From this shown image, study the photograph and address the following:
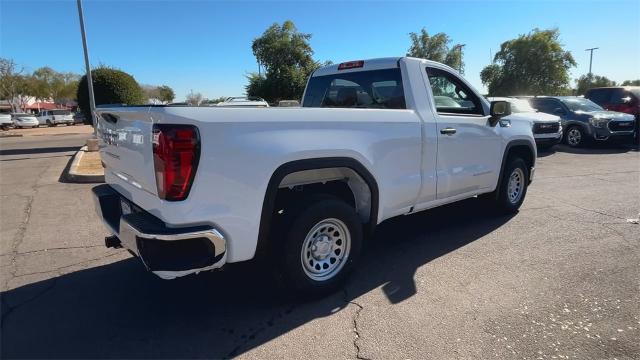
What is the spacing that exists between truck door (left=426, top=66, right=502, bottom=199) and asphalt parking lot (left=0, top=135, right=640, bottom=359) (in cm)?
68

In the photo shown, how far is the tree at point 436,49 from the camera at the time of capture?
120ft

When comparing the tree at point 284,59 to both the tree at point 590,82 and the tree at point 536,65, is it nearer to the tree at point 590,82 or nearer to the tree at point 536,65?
the tree at point 536,65

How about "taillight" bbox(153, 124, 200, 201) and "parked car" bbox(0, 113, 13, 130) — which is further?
"parked car" bbox(0, 113, 13, 130)

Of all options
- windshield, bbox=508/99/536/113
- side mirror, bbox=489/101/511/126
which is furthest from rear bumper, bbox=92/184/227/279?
windshield, bbox=508/99/536/113

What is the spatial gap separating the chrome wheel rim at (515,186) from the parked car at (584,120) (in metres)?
9.56

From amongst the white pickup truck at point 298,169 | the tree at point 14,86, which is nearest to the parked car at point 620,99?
the white pickup truck at point 298,169

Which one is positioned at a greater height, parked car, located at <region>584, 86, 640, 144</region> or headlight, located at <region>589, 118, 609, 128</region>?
parked car, located at <region>584, 86, 640, 144</region>

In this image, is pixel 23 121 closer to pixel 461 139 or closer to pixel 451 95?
pixel 451 95

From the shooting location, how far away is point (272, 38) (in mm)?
31312

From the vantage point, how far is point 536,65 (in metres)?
33.8

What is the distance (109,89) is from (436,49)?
97.5ft

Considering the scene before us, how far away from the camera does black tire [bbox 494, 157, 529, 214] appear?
17.3 ft

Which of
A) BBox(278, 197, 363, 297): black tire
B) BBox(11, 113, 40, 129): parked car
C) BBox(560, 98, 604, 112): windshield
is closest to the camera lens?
BBox(278, 197, 363, 297): black tire

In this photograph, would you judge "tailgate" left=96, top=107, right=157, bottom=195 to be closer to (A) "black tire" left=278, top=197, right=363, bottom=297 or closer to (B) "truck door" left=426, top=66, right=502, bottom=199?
(A) "black tire" left=278, top=197, right=363, bottom=297
